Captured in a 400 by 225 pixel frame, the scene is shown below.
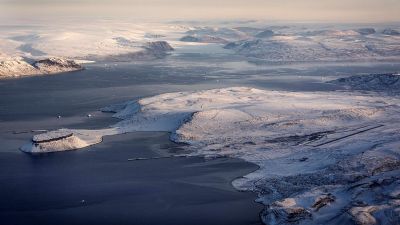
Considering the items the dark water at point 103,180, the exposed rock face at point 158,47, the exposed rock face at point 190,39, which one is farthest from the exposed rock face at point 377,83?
the exposed rock face at point 190,39

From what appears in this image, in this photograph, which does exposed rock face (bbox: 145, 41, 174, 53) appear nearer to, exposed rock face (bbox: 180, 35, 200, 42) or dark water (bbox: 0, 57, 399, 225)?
exposed rock face (bbox: 180, 35, 200, 42)

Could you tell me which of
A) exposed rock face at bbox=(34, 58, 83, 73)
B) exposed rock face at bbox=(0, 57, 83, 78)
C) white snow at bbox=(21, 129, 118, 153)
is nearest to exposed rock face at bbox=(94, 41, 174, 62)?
exposed rock face at bbox=(34, 58, 83, 73)

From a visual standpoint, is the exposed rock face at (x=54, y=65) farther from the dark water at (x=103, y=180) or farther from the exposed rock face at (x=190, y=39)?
the exposed rock face at (x=190, y=39)

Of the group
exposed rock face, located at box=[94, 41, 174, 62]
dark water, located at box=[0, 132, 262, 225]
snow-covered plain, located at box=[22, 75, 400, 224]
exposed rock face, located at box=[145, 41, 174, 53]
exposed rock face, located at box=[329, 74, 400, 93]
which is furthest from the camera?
exposed rock face, located at box=[145, 41, 174, 53]

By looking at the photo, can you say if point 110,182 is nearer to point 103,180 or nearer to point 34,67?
point 103,180

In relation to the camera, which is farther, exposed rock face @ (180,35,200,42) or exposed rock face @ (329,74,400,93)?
exposed rock face @ (180,35,200,42)

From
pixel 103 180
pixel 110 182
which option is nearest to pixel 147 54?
pixel 103 180
